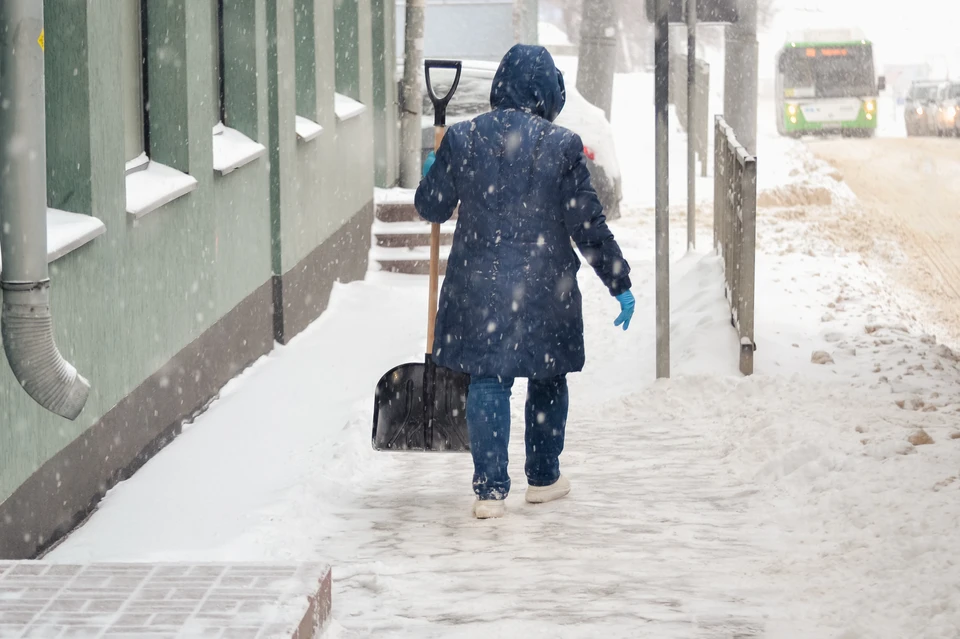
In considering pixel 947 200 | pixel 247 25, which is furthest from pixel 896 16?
pixel 247 25

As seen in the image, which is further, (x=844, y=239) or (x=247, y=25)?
(x=844, y=239)

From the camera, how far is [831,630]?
165 inches

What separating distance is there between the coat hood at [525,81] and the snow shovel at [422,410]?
24.0 inches

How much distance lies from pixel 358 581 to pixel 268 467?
1.66 m

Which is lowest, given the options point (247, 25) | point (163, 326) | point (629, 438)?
point (629, 438)

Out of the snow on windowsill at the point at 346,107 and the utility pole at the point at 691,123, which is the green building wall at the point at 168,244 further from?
the utility pole at the point at 691,123

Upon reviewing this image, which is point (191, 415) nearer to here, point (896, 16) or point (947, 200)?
point (947, 200)

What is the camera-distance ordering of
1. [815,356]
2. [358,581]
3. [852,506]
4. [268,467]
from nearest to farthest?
[358,581]
[852,506]
[268,467]
[815,356]

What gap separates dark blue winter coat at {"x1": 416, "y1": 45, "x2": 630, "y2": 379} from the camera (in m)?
5.27

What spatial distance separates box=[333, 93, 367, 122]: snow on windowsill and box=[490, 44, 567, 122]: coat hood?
610 cm

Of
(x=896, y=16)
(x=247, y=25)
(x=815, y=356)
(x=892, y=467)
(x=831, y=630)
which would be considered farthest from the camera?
(x=896, y=16)

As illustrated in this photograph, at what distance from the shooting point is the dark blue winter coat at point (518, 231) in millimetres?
5270

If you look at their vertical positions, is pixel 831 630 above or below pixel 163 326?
below

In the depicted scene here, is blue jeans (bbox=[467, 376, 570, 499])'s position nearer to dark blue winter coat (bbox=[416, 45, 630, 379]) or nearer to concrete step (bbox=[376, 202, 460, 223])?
dark blue winter coat (bbox=[416, 45, 630, 379])
